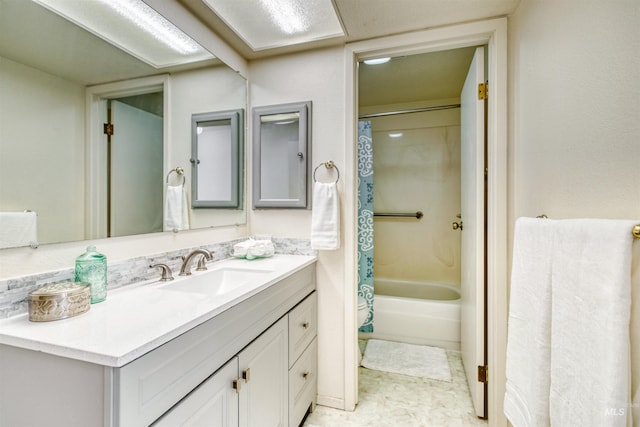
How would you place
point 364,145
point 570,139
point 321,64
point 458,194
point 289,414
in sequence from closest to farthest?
point 570,139, point 289,414, point 321,64, point 364,145, point 458,194

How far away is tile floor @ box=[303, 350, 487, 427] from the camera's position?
1.54 m

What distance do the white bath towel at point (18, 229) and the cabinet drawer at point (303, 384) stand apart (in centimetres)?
111

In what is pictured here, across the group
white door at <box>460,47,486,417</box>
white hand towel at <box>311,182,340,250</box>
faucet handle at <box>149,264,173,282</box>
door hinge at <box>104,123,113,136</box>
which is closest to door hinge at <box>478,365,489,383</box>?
white door at <box>460,47,486,417</box>

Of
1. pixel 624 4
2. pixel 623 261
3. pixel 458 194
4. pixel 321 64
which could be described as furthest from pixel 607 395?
pixel 458 194

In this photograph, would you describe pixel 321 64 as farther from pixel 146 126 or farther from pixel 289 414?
pixel 289 414

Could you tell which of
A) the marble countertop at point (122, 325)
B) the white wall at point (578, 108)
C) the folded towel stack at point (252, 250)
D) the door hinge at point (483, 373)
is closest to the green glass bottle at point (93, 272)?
the marble countertop at point (122, 325)

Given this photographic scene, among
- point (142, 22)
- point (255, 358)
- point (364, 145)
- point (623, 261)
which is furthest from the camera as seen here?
point (364, 145)

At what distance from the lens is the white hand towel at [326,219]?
1.56 meters

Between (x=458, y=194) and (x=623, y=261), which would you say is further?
(x=458, y=194)

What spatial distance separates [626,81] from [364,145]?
5.30 ft

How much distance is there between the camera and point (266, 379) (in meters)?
1.10

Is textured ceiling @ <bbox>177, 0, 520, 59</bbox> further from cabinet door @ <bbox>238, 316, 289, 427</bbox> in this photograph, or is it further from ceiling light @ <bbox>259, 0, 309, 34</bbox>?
cabinet door @ <bbox>238, 316, 289, 427</bbox>

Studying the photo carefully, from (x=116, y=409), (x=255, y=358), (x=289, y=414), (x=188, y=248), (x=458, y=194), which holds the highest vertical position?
(x=458, y=194)

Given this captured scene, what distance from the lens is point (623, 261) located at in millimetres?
565
